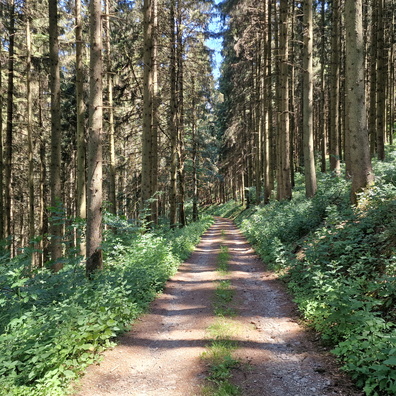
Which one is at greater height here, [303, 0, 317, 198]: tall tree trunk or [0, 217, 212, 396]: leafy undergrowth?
[303, 0, 317, 198]: tall tree trunk

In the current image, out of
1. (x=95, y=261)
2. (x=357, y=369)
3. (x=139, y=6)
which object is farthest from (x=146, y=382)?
(x=139, y=6)

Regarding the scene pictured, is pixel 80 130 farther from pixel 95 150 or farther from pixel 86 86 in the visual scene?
pixel 86 86

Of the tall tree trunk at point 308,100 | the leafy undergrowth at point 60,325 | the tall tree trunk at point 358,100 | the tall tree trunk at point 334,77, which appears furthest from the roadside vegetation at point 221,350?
the tall tree trunk at point 334,77

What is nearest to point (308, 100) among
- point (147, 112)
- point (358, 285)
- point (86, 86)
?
point (147, 112)

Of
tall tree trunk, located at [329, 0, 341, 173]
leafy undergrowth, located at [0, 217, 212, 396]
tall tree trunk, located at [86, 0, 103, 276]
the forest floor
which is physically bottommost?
the forest floor

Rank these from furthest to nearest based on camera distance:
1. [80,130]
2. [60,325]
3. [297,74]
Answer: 1. [297,74]
2. [80,130]
3. [60,325]

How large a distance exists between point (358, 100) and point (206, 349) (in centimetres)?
726

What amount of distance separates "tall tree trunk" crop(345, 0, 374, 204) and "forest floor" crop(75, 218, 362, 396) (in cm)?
381

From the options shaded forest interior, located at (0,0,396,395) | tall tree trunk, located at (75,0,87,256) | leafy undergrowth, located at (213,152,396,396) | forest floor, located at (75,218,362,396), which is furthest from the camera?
tall tree trunk, located at (75,0,87,256)

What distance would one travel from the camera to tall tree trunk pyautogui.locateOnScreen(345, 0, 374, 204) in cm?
801

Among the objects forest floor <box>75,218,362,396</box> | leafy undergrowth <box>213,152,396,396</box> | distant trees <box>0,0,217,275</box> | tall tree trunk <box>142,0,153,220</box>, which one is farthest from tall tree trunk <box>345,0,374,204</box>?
tall tree trunk <box>142,0,153,220</box>

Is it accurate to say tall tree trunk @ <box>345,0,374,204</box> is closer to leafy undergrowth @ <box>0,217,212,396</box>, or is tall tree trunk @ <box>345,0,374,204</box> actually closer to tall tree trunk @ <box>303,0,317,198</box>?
tall tree trunk @ <box>303,0,317,198</box>

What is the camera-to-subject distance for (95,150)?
7137 mm

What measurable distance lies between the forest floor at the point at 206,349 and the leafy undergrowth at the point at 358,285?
286 millimetres
